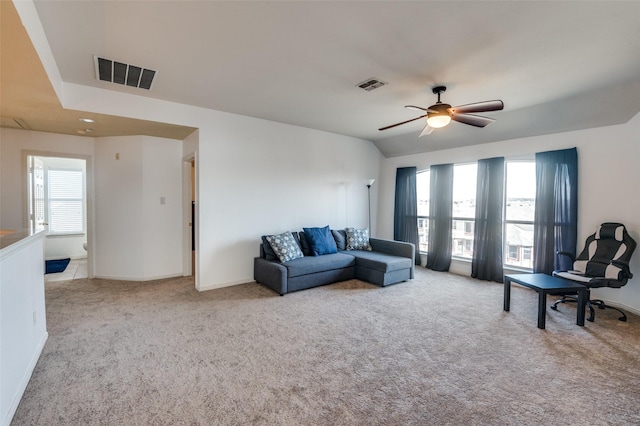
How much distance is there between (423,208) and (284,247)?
3353mm

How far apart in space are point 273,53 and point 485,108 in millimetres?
2212

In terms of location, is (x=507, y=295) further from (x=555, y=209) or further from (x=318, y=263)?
(x=318, y=263)

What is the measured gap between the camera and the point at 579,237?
4297 mm

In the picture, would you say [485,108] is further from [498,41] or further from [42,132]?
[42,132]

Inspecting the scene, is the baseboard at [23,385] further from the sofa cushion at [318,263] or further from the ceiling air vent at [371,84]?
the ceiling air vent at [371,84]

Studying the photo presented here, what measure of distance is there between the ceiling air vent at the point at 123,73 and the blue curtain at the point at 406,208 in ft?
16.3

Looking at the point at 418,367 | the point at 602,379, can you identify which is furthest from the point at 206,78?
the point at 602,379

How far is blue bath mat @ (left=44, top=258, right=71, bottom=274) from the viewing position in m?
5.58

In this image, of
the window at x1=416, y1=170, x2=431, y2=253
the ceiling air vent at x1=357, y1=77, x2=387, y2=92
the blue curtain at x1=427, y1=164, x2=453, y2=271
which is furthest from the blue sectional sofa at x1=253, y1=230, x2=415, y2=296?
the ceiling air vent at x1=357, y1=77, x2=387, y2=92

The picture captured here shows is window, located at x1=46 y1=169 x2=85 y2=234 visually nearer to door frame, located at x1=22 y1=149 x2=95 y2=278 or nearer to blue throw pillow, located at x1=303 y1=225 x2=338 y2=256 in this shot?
door frame, located at x1=22 y1=149 x2=95 y2=278

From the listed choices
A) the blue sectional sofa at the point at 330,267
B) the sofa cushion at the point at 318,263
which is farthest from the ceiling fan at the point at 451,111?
the sofa cushion at the point at 318,263

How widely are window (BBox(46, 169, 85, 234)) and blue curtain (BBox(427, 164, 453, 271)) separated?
7.91 m

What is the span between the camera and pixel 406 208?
6.43m

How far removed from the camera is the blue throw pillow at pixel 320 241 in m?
5.01
